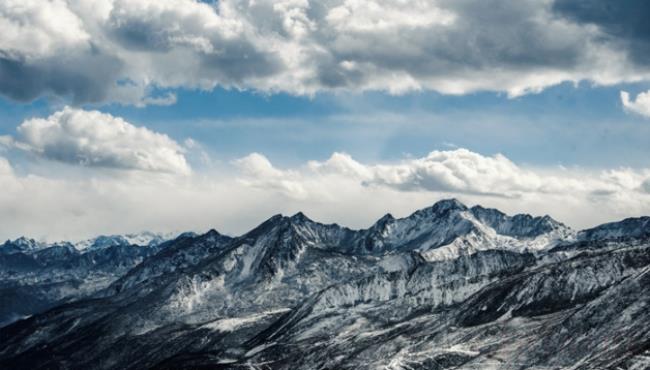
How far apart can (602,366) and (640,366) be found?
686 inches

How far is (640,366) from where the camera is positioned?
17312 centimetres

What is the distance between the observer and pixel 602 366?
190m

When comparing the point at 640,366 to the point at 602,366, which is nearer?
the point at 640,366
